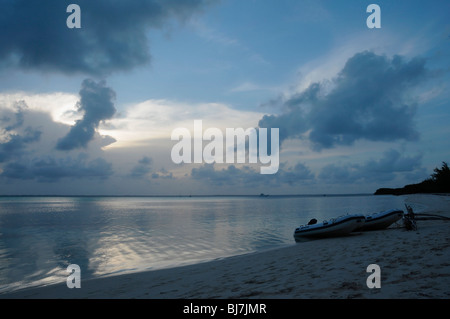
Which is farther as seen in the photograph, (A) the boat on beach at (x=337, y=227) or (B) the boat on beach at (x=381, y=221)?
(B) the boat on beach at (x=381, y=221)

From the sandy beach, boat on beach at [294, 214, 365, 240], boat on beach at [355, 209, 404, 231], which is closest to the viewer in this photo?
the sandy beach

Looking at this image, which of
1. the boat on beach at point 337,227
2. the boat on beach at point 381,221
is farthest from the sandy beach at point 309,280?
the boat on beach at point 381,221

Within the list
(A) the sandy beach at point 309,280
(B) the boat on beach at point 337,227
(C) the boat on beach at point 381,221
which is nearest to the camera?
(A) the sandy beach at point 309,280

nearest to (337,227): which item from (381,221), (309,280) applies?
(381,221)

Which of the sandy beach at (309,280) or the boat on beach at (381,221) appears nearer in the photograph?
the sandy beach at (309,280)

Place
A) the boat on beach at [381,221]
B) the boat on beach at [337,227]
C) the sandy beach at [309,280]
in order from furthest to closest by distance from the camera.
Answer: the boat on beach at [381,221], the boat on beach at [337,227], the sandy beach at [309,280]

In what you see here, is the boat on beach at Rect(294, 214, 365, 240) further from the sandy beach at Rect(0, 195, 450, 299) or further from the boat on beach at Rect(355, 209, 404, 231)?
the sandy beach at Rect(0, 195, 450, 299)

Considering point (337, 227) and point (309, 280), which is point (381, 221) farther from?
point (309, 280)

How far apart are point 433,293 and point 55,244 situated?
75.8 feet

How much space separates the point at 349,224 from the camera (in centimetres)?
1748

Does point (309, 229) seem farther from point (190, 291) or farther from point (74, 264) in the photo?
point (74, 264)

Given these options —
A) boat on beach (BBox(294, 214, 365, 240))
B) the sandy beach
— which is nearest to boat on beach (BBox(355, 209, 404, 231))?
boat on beach (BBox(294, 214, 365, 240))

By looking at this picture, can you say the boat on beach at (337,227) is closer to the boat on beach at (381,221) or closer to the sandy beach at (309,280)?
the boat on beach at (381,221)
